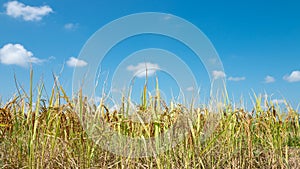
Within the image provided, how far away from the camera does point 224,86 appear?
296 centimetres

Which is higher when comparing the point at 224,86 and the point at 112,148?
the point at 224,86

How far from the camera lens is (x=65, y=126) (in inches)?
98.8

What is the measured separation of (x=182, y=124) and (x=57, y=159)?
0.90m

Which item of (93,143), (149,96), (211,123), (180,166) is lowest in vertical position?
(180,166)

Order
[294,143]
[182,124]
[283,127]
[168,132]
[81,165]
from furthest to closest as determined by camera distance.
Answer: [294,143], [283,127], [182,124], [168,132], [81,165]

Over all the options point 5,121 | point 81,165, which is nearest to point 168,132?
point 81,165

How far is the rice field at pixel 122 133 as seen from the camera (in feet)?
7.55

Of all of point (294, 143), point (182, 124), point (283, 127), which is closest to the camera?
point (182, 124)

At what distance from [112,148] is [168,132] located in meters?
0.40

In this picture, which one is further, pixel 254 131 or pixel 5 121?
pixel 254 131

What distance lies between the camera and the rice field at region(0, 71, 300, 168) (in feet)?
7.55

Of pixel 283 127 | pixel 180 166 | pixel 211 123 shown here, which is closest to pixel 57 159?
pixel 180 166

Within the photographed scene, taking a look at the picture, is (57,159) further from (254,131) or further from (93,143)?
(254,131)

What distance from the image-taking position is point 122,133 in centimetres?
252
